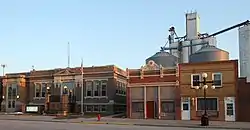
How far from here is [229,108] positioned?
4600cm

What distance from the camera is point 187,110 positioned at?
48.5 metres

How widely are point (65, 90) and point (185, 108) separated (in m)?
25.9

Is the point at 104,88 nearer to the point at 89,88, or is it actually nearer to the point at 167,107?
Answer: the point at 89,88

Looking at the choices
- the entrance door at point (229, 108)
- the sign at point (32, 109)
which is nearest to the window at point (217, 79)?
the entrance door at point (229, 108)

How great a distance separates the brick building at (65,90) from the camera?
62906 millimetres

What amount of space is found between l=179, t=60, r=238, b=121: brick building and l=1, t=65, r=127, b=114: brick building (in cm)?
1681

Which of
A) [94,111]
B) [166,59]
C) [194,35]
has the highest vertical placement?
[194,35]

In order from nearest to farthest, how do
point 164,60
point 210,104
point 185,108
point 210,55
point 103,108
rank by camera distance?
point 210,104, point 185,108, point 210,55, point 164,60, point 103,108

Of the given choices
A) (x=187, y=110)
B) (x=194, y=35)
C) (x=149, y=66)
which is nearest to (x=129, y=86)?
(x=149, y=66)

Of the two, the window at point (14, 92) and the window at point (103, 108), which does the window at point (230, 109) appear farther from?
the window at point (14, 92)

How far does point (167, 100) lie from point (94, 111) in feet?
56.9

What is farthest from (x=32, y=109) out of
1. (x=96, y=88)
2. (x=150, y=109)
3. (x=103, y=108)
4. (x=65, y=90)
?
(x=150, y=109)

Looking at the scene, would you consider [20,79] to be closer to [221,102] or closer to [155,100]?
[155,100]

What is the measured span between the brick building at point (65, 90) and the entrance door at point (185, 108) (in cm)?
1655
